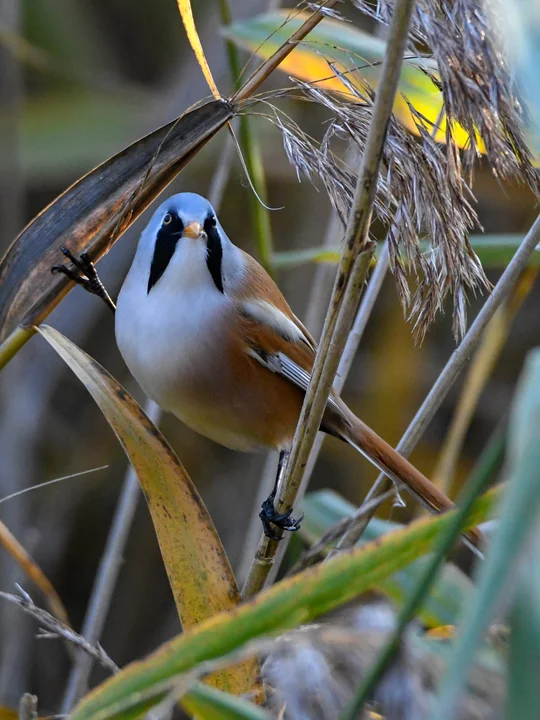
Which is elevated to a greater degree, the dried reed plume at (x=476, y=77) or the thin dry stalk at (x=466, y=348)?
the dried reed plume at (x=476, y=77)

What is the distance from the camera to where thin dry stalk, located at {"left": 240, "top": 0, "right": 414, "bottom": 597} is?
891mm

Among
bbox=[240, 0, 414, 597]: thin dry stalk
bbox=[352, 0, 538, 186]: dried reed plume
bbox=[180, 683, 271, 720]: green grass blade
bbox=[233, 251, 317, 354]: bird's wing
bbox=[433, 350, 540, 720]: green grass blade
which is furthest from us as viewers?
bbox=[233, 251, 317, 354]: bird's wing

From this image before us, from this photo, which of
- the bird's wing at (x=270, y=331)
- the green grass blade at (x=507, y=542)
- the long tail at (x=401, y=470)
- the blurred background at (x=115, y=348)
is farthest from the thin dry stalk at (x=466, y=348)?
the blurred background at (x=115, y=348)

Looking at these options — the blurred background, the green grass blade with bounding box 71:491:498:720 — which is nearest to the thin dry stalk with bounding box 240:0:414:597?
the green grass blade with bounding box 71:491:498:720

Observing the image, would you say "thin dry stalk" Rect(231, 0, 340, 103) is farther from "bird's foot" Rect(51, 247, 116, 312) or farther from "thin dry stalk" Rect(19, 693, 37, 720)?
"thin dry stalk" Rect(19, 693, 37, 720)

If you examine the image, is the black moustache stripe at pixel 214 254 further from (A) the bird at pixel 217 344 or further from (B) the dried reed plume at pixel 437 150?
(B) the dried reed plume at pixel 437 150

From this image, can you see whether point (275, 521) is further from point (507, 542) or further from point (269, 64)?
point (507, 542)

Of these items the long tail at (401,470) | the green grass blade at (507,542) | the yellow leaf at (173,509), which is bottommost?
the yellow leaf at (173,509)

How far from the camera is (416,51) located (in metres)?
1.20

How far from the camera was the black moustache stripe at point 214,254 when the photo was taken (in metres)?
1.65

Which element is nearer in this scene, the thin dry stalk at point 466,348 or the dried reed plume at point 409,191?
the dried reed plume at point 409,191

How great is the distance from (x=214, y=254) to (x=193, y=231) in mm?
126

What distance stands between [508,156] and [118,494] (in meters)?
2.31

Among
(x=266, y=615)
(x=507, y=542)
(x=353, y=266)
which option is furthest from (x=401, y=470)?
(x=507, y=542)
